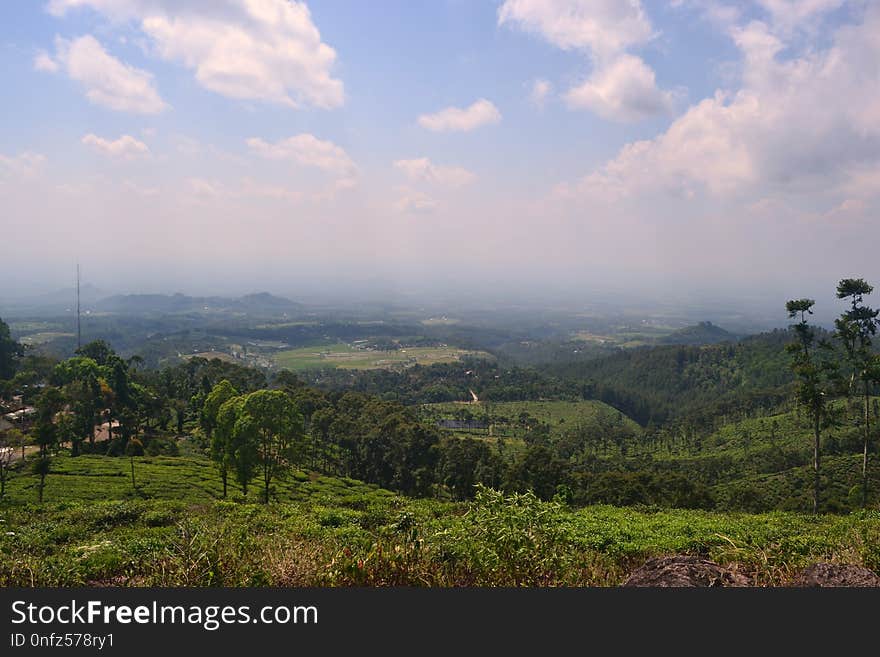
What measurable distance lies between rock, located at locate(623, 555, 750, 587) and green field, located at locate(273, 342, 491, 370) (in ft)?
436

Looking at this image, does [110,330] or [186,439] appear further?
[110,330]

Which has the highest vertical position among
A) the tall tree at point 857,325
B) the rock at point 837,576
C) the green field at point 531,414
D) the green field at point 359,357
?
the tall tree at point 857,325

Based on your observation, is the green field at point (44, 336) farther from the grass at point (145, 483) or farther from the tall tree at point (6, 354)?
the grass at point (145, 483)

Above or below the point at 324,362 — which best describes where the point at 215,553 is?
above

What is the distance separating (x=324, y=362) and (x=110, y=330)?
91.4m

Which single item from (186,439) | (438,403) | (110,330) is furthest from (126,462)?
(110,330)

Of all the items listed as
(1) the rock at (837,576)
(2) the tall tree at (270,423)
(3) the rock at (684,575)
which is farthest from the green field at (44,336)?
(1) the rock at (837,576)

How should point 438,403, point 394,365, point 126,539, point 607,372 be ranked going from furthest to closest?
point 394,365 → point 607,372 → point 438,403 → point 126,539

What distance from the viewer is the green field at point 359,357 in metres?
141

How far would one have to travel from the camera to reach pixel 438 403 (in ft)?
333

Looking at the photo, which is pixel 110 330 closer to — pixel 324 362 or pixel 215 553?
pixel 324 362

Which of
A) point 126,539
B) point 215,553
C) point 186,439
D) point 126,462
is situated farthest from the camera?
→ point 186,439

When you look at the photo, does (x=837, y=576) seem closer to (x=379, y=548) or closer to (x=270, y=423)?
(x=379, y=548)

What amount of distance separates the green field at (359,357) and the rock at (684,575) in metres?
133
